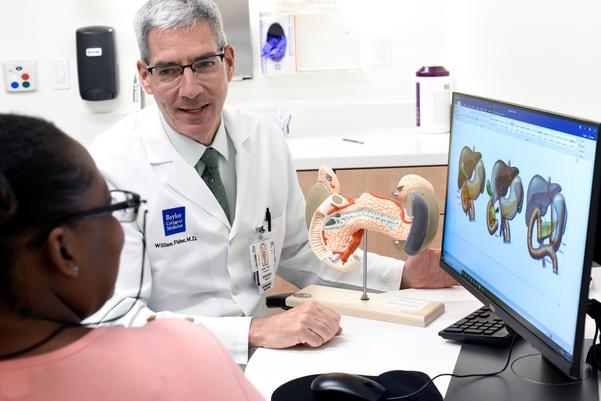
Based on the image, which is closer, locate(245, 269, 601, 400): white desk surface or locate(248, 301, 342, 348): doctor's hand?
locate(245, 269, 601, 400): white desk surface

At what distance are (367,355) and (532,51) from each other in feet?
4.93

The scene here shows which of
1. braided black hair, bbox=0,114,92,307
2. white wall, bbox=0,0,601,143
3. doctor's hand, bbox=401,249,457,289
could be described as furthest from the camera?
white wall, bbox=0,0,601,143

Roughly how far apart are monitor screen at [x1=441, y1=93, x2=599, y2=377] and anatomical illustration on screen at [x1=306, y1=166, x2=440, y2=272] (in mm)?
70

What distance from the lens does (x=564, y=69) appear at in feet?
8.16

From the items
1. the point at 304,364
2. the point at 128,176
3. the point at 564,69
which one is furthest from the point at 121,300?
→ the point at 564,69

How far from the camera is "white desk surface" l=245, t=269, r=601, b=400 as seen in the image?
145 cm

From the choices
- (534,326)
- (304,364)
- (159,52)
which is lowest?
(304,364)

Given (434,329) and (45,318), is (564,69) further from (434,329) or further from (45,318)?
(45,318)

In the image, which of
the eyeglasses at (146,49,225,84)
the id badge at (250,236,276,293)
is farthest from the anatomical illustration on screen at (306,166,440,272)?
the eyeglasses at (146,49,225,84)

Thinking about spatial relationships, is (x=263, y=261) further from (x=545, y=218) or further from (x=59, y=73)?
(x=59, y=73)

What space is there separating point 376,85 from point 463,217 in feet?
6.40

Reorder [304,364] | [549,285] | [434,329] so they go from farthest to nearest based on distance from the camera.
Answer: [434,329], [304,364], [549,285]

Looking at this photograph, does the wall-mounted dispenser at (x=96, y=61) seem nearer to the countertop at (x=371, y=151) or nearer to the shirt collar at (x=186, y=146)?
the countertop at (x=371, y=151)

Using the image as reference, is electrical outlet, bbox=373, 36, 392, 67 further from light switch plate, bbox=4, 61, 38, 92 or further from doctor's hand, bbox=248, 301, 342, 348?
doctor's hand, bbox=248, 301, 342, 348
